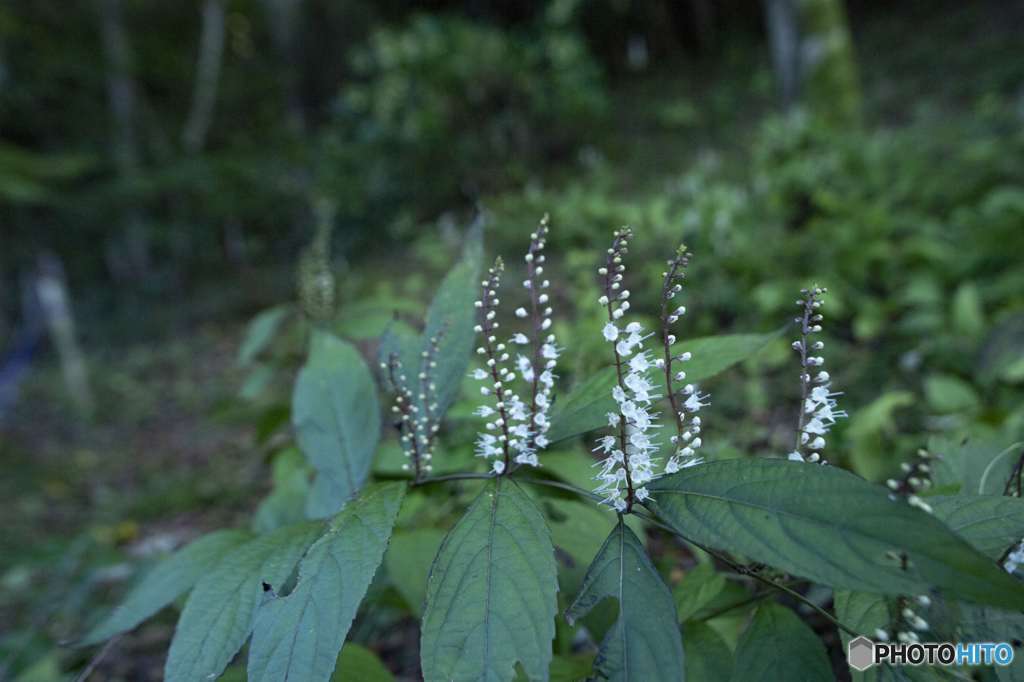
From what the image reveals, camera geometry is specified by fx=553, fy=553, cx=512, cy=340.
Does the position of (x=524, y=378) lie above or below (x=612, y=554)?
above

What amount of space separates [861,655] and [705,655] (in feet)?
0.73

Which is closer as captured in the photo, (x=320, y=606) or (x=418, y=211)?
(x=320, y=606)

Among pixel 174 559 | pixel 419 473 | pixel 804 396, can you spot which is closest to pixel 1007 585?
pixel 804 396

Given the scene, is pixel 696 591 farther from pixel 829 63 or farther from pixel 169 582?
pixel 829 63

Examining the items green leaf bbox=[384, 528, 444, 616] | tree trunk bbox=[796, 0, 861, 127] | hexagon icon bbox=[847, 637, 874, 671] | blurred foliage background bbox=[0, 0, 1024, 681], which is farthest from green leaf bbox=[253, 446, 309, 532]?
tree trunk bbox=[796, 0, 861, 127]

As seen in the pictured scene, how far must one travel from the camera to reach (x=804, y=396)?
807 mm

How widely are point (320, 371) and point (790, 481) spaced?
92 cm

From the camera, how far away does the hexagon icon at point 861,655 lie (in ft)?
2.27

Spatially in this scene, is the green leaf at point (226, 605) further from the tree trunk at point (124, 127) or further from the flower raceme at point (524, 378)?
the tree trunk at point (124, 127)

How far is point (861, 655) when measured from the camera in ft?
2.28

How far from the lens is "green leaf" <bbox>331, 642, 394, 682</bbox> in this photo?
916mm

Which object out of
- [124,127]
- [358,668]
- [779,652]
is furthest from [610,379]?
[124,127]

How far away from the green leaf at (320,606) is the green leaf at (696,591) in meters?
0.46

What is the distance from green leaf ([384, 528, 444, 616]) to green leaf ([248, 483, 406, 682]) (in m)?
0.31
